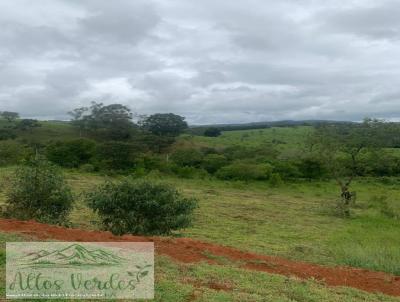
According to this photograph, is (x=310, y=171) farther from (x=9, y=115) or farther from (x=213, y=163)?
(x=9, y=115)

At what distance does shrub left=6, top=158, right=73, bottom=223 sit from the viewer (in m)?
13.4

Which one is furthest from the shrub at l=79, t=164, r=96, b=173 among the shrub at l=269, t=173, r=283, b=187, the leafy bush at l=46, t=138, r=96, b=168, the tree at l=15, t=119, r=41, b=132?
the tree at l=15, t=119, r=41, b=132

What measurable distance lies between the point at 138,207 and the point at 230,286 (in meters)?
6.13

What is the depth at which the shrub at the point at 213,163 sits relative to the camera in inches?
1628

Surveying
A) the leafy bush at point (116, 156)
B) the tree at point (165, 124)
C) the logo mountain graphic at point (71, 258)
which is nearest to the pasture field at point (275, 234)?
the logo mountain graphic at point (71, 258)

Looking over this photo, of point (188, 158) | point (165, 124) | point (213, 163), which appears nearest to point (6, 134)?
point (165, 124)

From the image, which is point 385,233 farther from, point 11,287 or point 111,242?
point 11,287

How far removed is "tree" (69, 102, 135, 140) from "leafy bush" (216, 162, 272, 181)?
62.7 feet

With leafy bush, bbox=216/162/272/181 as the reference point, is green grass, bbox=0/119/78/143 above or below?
above

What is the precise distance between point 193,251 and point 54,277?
378 centimetres

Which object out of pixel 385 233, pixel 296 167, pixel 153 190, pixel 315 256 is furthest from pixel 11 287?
pixel 296 167

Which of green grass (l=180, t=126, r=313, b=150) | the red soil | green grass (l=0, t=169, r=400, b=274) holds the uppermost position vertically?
green grass (l=180, t=126, r=313, b=150)

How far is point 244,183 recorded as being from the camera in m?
35.7

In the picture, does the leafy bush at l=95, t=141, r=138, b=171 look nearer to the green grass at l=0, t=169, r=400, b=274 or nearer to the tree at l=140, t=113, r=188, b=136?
the green grass at l=0, t=169, r=400, b=274
